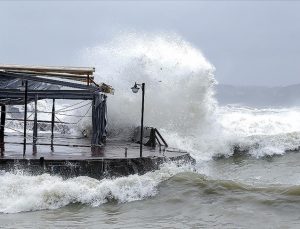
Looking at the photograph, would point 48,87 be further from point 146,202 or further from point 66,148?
point 146,202

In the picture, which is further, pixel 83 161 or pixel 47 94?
pixel 47 94

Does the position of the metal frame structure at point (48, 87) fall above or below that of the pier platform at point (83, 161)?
above

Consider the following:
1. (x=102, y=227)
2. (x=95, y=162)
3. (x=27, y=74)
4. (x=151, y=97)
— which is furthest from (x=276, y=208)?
(x=151, y=97)

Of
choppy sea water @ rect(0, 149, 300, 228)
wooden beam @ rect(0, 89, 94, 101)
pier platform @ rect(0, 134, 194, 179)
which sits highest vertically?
wooden beam @ rect(0, 89, 94, 101)

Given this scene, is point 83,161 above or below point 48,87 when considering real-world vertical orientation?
below

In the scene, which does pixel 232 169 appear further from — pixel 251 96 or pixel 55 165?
pixel 251 96

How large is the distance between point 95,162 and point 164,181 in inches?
79.7

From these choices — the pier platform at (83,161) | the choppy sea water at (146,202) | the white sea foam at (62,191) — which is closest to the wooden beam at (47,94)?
the pier platform at (83,161)

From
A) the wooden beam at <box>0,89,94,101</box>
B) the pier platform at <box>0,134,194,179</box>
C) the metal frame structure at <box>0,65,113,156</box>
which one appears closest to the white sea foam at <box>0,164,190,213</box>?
the pier platform at <box>0,134,194,179</box>

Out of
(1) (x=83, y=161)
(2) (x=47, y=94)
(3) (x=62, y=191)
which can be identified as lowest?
(3) (x=62, y=191)

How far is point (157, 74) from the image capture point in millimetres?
30219

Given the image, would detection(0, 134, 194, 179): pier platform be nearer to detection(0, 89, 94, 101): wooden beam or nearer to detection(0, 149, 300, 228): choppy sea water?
detection(0, 149, 300, 228): choppy sea water

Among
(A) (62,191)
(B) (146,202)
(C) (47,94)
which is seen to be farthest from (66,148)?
(B) (146,202)

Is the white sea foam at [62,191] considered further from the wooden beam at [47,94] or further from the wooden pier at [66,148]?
the wooden beam at [47,94]
